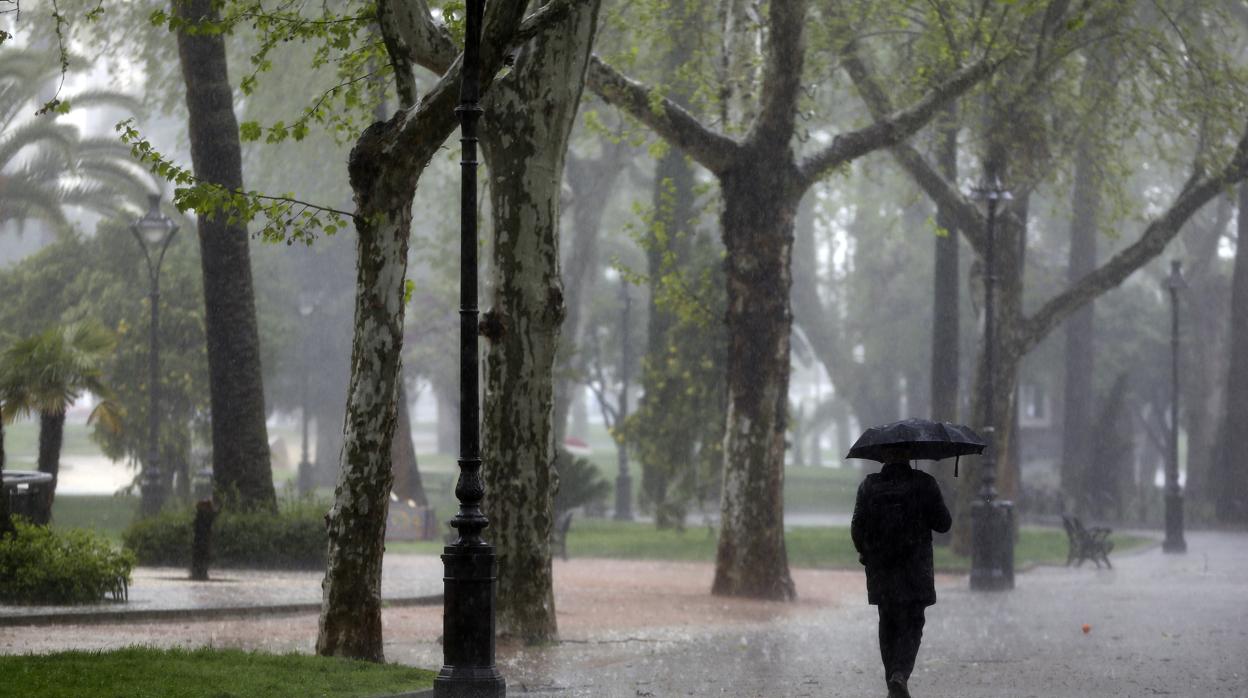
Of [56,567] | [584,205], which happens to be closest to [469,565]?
[56,567]

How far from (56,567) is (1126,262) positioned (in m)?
19.4

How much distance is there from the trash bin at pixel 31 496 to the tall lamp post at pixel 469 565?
377 inches

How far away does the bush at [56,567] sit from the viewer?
1641cm

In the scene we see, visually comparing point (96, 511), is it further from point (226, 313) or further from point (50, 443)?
point (226, 313)

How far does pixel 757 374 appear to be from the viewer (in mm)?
21938

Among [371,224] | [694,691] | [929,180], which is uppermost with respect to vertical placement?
[929,180]

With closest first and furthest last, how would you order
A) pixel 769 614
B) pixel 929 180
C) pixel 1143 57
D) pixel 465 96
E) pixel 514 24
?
pixel 465 96, pixel 514 24, pixel 769 614, pixel 1143 57, pixel 929 180

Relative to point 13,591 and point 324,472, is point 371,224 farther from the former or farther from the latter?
point 324,472

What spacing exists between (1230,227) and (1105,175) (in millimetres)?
41402

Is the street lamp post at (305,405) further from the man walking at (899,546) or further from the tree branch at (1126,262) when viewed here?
the man walking at (899,546)

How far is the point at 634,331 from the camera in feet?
202

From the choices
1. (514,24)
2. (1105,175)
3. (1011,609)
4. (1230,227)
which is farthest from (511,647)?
(1230,227)

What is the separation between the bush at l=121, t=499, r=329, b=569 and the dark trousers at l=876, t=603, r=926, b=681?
13883 mm

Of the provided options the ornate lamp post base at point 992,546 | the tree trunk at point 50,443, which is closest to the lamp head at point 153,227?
the tree trunk at point 50,443
